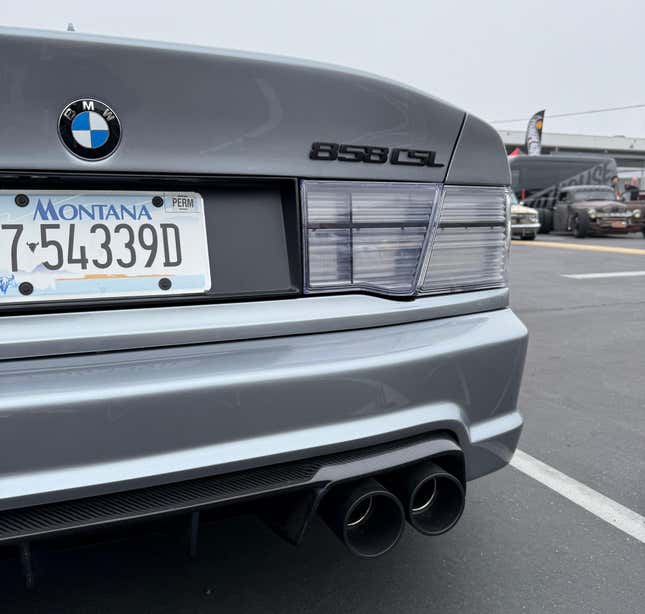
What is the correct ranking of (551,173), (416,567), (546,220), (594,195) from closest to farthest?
(416,567), (594,195), (546,220), (551,173)

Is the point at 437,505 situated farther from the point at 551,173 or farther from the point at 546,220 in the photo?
the point at 551,173

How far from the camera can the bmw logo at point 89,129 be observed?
1.31m

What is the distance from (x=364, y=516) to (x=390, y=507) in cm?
8

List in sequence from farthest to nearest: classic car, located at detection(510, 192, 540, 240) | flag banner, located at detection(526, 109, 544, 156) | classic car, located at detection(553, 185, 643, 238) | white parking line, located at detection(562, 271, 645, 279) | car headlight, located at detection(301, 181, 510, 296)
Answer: flag banner, located at detection(526, 109, 544, 156) → classic car, located at detection(553, 185, 643, 238) → classic car, located at detection(510, 192, 540, 240) → white parking line, located at detection(562, 271, 645, 279) → car headlight, located at detection(301, 181, 510, 296)

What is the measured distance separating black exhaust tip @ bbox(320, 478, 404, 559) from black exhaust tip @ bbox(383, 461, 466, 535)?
0.21 feet

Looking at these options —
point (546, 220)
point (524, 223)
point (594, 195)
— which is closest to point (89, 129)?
point (524, 223)

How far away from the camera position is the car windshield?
813 inches

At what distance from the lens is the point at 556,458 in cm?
292

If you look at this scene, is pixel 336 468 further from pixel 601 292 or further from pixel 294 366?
pixel 601 292

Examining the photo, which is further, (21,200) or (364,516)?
(364,516)

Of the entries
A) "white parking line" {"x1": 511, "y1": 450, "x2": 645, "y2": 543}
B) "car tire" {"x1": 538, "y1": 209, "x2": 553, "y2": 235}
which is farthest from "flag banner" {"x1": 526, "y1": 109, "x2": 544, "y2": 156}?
"white parking line" {"x1": 511, "y1": 450, "x2": 645, "y2": 543}

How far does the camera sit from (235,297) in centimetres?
153

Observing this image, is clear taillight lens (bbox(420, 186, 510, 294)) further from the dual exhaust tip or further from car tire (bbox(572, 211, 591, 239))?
car tire (bbox(572, 211, 591, 239))

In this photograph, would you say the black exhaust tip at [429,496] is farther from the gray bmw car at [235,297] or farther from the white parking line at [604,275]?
the white parking line at [604,275]
